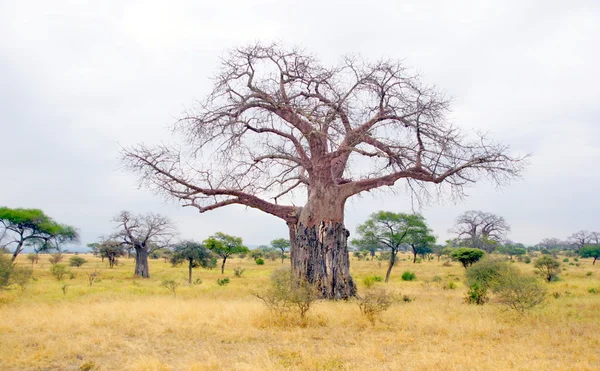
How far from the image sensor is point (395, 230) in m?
23.2

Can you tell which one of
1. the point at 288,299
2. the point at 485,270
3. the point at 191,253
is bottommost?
the point at 288,299

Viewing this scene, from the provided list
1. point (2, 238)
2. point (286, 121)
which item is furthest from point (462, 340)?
point (2, 238)

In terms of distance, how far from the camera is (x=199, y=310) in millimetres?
8594

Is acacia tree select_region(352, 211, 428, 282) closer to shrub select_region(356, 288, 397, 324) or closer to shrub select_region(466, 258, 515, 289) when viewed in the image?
shrub select_region(466, 258, 515, 289)

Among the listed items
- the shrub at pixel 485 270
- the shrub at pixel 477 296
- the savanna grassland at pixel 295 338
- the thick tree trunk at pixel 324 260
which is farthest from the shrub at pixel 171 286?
the shrub at pixel 485 270

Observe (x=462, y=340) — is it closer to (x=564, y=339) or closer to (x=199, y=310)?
(x=564, y=339)

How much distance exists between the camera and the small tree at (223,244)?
2739 centimetres

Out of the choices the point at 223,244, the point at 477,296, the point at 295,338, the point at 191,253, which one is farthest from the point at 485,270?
the point at 223,244

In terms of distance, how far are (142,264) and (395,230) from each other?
1514 centimetres

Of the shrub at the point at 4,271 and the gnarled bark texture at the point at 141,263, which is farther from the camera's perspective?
the gnarled bark texture at the point at 141,263

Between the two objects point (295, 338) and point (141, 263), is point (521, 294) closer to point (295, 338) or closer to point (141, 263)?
point (295, 338)

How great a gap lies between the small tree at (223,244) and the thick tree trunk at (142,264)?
3744 millimetres

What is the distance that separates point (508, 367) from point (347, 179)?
723 cm

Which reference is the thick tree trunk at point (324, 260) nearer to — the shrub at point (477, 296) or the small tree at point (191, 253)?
the shrub at point (477, 296)
